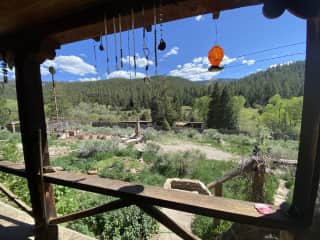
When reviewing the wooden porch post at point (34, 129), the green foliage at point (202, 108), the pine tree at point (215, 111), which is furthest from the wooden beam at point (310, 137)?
the green foliage at point (202, 108)

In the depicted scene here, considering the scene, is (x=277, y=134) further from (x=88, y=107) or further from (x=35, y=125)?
(x=88, y=107)

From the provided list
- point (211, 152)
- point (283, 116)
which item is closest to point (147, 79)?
point (211, 152)

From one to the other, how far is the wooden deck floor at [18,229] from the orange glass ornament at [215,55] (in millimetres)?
1978

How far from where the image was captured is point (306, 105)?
0.75 metres

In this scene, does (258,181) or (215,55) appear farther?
(258,181)

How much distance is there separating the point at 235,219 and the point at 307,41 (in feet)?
2.66

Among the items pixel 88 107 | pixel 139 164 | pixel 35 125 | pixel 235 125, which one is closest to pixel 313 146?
pixel 35 125

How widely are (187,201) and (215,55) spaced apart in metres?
0.83

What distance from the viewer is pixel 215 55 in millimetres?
1143

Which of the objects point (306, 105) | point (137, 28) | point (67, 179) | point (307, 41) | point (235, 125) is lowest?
point (235, 125)

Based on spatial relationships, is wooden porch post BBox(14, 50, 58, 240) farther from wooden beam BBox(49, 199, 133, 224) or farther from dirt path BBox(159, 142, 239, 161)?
dirt path BBox(159, 142, 239, 161)

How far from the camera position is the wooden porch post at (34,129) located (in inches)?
61.0

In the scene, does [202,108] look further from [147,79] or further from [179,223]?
[147,79]

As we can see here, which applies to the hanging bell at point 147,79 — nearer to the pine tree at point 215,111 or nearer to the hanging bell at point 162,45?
the hanging bell at point 162,45
